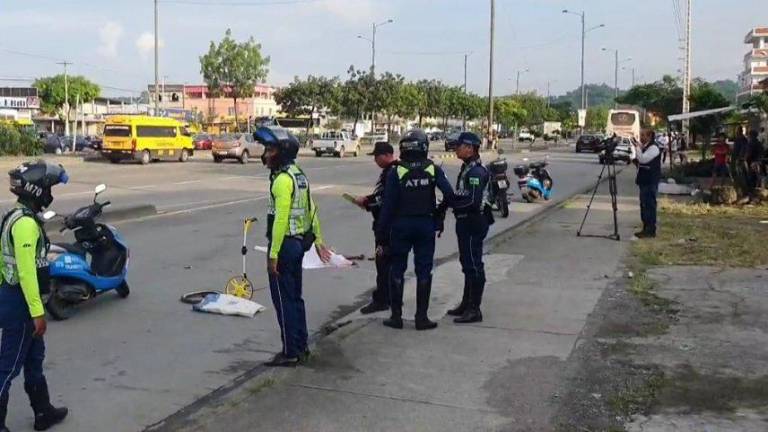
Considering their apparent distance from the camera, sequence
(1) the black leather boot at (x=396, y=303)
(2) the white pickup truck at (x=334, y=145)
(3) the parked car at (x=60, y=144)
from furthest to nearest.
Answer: (3) the parked car at (x=60, y=144) < (2) the white pickup truck at (x=334, y=145) < (1) the black leather boot at (x=396, y=303)

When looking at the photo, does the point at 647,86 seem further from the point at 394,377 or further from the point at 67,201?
the point at 394,377

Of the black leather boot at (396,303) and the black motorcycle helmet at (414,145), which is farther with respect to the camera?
the black leather boot at (396,303)

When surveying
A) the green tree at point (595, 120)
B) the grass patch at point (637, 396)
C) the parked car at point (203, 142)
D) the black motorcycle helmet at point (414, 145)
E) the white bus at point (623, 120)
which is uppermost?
the green tree at point (595, 120)

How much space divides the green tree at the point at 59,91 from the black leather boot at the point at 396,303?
8490 centimetres

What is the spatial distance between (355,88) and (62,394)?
66.3m

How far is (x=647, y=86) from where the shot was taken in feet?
250

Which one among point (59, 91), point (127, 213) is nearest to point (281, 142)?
point (127, 213)

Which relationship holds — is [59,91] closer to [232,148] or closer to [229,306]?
[232,148]

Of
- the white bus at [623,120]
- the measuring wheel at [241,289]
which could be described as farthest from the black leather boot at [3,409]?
the white bus at [623,120]

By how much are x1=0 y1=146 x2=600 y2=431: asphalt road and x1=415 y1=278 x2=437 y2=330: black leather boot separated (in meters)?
1.07

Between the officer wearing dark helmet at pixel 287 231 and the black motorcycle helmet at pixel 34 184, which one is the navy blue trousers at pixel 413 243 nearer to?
the officer wearing dark helmet at pixel 287 231

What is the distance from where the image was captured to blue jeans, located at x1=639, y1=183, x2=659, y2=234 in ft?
43.5

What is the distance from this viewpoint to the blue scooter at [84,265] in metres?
7.62

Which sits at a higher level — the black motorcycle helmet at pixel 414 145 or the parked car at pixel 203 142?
the parked car at pixel 203 142
